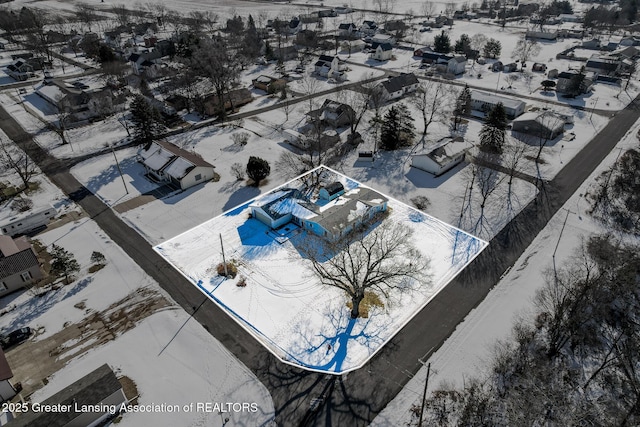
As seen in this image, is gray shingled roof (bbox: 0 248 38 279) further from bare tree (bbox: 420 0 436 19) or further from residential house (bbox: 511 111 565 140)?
bare tree (bbox: 420 0 436 19)

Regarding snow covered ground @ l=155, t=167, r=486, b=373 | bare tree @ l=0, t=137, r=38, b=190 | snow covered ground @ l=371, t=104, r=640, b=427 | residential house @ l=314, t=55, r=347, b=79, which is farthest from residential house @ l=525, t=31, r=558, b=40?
bare tree @ l=0, t=137, r=38, b=190

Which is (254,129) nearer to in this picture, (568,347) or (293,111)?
(293,111)

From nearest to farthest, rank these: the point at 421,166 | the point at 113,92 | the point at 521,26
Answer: the point at 421,166 < the point at 113,92 < the point at 521,26

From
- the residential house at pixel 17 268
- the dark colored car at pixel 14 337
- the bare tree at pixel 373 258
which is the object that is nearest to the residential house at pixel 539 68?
the bare tree at pixel 373 258

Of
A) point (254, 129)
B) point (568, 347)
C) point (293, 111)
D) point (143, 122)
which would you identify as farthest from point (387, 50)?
point (568, 347)

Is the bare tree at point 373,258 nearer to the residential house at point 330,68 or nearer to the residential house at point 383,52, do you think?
the residential house at point 330,68

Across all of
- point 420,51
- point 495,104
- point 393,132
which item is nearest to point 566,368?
point 393,132
